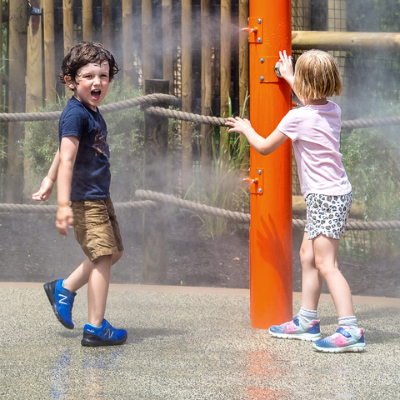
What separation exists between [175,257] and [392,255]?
1.25 meters

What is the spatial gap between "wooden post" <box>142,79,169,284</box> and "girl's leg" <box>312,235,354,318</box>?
107cm

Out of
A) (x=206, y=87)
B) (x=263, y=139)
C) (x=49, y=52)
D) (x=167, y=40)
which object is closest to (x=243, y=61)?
(x=206, y=87)

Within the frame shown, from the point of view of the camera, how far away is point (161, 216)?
3.15 meters

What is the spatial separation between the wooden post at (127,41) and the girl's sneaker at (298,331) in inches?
105

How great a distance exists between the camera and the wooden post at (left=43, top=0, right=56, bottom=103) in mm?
4574

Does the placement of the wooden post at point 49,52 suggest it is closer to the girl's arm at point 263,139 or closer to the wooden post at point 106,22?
the wooden post at point 106,22

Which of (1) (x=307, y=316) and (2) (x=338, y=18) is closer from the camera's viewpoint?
(1) (x=307, y=316)

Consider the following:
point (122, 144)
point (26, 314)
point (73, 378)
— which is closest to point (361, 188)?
point (122, 144)

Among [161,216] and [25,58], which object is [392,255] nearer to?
[161,216]

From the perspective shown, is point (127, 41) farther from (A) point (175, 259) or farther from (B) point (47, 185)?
(B) point (47, 185)

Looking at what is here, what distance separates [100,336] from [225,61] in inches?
105

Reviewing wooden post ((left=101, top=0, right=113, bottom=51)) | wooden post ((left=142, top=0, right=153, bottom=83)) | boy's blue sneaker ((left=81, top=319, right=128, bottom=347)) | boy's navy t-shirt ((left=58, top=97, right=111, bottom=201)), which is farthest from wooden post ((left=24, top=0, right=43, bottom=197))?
boy's blue sneaker ((left=81, top=319, right=128, bottom=347))

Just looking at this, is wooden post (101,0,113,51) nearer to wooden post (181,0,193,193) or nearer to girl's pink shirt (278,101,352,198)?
wooden post (181,0,193,193)

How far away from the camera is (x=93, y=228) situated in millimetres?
2219
